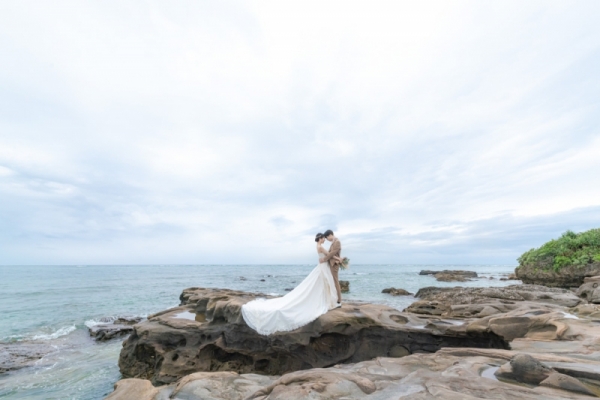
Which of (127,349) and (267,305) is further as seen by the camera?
(127,349)

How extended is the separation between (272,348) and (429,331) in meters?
4.33

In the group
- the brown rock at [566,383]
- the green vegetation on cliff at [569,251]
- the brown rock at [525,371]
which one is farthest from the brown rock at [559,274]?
the brown rock at [566,383]

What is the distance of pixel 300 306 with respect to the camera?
29.8 ft

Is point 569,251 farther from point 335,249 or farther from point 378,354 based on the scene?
point 335,249

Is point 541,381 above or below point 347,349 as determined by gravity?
above

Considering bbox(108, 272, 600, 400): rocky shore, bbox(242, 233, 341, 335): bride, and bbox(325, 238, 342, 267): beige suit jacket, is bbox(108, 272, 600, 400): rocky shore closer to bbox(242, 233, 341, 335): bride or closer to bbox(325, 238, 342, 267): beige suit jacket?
bbox(242, 233, 341, 335): bride

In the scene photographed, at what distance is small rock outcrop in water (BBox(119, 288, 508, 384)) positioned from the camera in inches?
327

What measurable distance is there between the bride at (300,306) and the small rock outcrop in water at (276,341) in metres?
0.23

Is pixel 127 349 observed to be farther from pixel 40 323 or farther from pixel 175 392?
pixel 40 323

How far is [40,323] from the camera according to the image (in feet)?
64.1

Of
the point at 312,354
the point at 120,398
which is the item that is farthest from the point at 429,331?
the point at 120,398

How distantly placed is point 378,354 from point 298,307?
2455mm

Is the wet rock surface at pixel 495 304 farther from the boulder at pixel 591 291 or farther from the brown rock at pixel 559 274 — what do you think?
the brown rock at pixel 559 274

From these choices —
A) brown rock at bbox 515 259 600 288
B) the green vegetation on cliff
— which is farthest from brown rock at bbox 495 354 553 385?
the green vegetation on cliff
